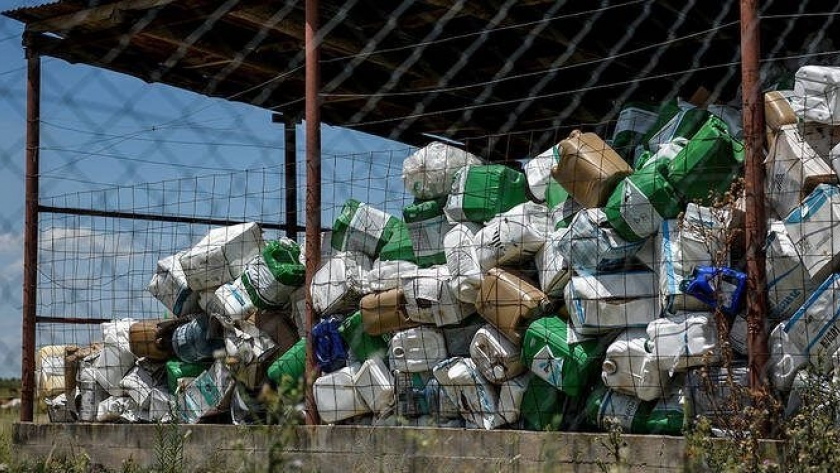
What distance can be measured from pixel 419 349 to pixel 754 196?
78.6 inches

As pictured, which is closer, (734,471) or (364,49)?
(734,471)

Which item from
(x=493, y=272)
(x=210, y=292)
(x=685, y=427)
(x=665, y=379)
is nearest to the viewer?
(x=685, y=427)

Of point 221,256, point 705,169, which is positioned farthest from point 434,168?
point 705,169

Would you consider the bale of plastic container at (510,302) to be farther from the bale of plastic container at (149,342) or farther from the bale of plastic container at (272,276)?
the bale of plastic container at (149,342)

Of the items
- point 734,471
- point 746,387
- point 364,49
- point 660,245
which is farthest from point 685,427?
point 364,49

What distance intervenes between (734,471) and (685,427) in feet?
0.85

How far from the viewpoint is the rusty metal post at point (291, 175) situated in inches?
348

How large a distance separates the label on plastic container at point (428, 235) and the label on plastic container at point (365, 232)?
0.20m

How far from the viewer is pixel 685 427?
290 cm

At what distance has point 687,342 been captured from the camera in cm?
491

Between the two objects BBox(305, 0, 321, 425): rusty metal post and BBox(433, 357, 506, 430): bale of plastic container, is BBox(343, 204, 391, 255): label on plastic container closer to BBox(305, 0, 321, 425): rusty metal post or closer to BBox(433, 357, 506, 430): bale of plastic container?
BBox(305, 0, 321, 425): rusty metal post

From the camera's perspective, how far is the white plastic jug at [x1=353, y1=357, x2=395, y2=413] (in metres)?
6.12

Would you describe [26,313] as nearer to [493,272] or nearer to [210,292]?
[210,292]

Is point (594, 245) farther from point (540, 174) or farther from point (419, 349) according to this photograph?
point (419, 349)
